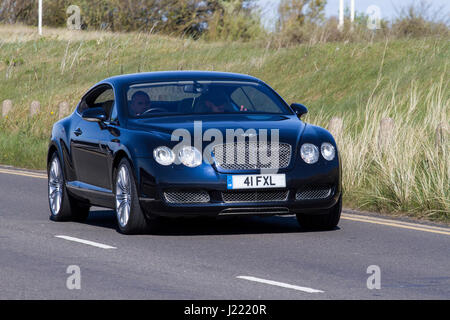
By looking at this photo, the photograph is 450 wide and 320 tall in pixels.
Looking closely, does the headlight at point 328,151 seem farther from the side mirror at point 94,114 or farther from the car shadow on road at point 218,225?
the side mirror at point 94,114

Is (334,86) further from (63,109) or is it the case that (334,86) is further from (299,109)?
(299,109)

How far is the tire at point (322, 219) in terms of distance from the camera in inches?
446

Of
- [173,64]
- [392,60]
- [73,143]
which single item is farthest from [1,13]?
[73,143]

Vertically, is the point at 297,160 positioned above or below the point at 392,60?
above

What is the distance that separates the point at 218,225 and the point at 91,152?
152 cm

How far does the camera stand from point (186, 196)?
1060cm

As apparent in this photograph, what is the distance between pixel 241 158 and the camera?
34.6 ft

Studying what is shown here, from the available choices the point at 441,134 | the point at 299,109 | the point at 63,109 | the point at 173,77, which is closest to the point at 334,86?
the point at 63,109

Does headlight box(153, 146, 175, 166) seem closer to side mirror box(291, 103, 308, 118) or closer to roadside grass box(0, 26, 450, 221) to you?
side mirror box(291, 103, 308, 118)

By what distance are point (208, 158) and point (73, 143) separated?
2564 mm

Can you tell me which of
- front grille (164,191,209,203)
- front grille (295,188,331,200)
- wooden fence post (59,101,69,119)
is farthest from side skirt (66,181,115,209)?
wooden fence post (59,101,69,119)

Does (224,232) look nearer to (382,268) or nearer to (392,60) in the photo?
(382,268)

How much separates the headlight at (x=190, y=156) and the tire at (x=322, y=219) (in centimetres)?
155

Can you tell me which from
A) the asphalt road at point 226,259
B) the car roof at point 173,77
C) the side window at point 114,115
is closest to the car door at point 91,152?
the side window at point 114,115
